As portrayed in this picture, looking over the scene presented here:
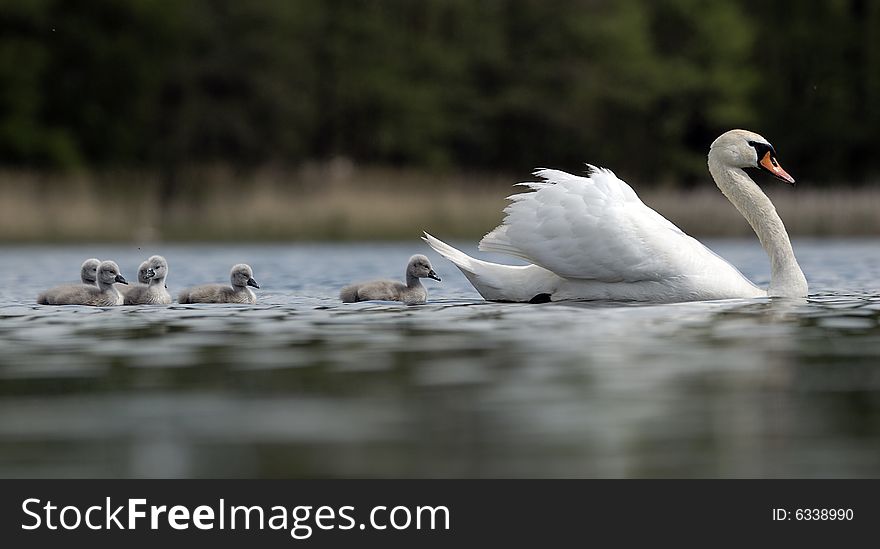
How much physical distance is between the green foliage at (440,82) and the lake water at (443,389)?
26.1 meters

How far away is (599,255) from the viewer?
9.65 m

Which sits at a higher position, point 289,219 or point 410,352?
point 289,219

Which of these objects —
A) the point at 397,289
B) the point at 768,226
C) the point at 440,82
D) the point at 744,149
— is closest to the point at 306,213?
the point at 397,289

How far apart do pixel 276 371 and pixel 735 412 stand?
224 cm

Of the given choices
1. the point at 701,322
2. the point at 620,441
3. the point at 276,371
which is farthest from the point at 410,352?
the point at 620,441

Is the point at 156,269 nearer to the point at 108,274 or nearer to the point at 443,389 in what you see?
the point at 108,274

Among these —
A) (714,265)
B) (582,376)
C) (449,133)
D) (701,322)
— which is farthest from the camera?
(449,133)

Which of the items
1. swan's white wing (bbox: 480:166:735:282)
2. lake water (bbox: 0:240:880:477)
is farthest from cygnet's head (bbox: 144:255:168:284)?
swan's white wing (bbox: 480:166:735:282)

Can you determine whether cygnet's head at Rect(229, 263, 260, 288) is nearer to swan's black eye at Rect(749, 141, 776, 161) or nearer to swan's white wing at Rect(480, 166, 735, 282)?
swan's white wing at Rect(480, 166, 735, 282)

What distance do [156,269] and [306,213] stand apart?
12827 millimetres

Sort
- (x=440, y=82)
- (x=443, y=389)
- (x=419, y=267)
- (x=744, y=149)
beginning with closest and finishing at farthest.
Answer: (x=443, y=389) → (x=419, y=267) → (x=744, y=149) → (x=440, y=82)
